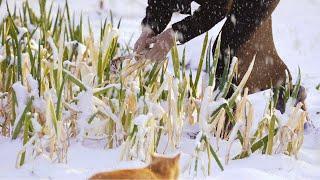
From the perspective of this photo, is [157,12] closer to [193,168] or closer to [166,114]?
[166,114]

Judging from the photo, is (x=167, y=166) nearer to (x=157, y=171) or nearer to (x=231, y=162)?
(x=157, y=171)

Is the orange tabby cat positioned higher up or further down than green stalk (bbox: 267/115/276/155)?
further down

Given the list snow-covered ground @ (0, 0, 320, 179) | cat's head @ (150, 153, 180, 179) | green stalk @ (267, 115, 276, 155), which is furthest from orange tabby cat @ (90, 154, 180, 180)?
green stalk @ (267, 115, 276, 155)

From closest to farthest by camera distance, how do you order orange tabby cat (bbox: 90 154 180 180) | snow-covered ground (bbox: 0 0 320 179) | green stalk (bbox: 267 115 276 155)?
orange tabby cat (bbox: 90 154 180 180) → snow-covered ground (bbox: 0 0 320 179) → green stalk (bbox: 267 115 276 155)

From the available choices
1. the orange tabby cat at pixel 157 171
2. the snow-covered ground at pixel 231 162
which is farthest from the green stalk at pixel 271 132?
the orange tabby cat at pixel 157 171

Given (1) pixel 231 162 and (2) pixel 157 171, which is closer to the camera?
(2) pixel 157 171

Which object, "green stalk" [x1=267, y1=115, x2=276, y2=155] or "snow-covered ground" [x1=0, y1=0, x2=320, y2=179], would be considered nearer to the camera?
"snow-covered ground" [x1=0, y1=0, x2=320, y2=179]

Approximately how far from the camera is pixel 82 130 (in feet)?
7.17

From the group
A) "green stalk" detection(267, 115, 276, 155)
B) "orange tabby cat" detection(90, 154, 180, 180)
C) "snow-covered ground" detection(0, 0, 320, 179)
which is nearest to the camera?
"orange tabby cat" detection(90, 154, 180, 180)

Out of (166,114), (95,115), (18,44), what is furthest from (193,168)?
(18,44)

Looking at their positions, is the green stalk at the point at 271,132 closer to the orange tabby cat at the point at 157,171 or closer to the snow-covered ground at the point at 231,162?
the snow-covered ground at the point at 231,162

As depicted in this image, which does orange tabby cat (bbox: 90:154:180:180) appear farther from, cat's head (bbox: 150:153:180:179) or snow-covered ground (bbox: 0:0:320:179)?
snow-covered ground (bbox: 0:0:320:179)

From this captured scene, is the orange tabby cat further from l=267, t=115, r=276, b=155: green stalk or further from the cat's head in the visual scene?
l=267, t=115, r=276, b=155: green stalk

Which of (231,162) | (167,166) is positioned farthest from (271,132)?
(167,166)
